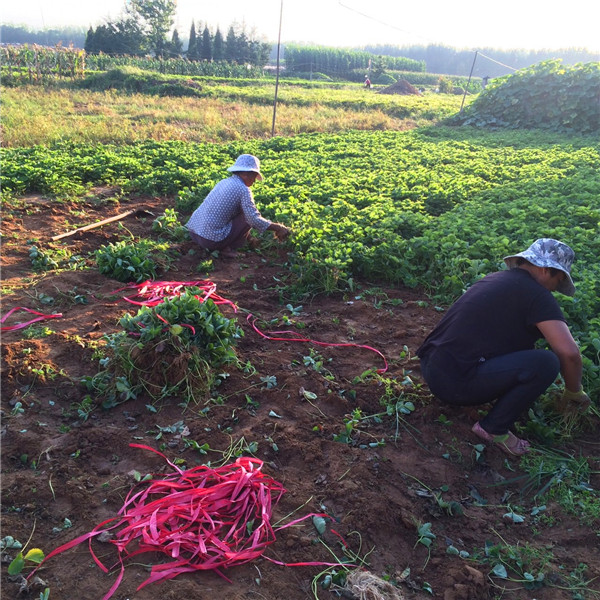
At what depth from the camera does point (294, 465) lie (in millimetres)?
3135

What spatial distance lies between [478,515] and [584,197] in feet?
19.5

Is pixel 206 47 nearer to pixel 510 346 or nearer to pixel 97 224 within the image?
pixel 97 224

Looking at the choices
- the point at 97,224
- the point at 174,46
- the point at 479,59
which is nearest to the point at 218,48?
the point at 174,46

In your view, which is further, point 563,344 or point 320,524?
point 563,344

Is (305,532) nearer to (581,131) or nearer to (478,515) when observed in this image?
(478,515)

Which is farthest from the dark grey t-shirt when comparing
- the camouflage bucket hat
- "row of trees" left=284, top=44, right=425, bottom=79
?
"row of trees" left=284, top=44, right=425, bottom=79

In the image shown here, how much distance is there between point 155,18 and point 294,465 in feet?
180

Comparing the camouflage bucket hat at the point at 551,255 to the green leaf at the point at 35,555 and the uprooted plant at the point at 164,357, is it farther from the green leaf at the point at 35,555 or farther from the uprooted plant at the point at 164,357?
the green leaf at the point at 35,555

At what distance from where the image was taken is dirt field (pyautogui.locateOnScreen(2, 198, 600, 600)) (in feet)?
7.98

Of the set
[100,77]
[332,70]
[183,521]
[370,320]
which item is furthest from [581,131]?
[332,70]

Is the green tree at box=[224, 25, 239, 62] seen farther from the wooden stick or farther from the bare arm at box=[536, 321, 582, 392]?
the bare arm at box=[536, 321, 582, 392]

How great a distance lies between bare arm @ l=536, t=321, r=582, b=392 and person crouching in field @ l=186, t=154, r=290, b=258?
3473 mm

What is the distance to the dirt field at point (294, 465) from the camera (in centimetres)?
243

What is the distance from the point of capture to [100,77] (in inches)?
1016
